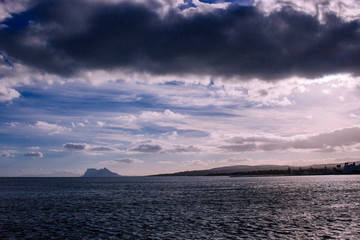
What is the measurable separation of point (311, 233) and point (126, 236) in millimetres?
22909

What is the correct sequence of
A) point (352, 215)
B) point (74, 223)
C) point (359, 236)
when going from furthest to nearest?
point (352, 215), point (74, 223), point (359, 236)

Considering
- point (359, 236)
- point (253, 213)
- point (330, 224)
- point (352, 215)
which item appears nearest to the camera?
point (359, 236)

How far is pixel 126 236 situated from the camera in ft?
121

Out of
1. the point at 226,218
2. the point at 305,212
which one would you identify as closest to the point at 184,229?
the point at 226,218

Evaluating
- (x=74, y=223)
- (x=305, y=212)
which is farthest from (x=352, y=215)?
(x=74, y=223)

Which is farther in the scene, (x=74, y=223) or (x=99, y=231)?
(x=74, y=223)

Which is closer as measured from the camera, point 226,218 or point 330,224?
point 330,224

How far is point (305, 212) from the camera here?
2170 inches

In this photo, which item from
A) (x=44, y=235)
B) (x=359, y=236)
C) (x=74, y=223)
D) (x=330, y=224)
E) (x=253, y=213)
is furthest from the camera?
(x=253, y=213)

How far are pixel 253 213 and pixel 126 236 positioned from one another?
26.9 m

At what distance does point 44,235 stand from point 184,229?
18.3m

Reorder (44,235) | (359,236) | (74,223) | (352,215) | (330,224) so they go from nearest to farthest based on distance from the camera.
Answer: (359,236), (44,235), (330,224), (74,223), (352,215)

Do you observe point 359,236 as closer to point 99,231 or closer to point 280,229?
point 280,229

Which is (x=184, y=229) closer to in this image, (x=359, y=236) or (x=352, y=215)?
(x=359, y=236)
